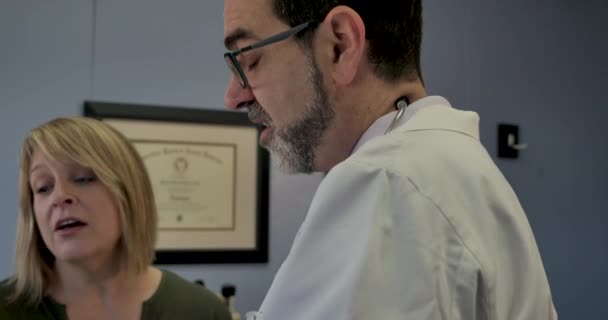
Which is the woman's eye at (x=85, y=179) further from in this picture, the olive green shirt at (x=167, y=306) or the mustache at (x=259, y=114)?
the mustache at (x=259, y=114)

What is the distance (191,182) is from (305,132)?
1.21 meters

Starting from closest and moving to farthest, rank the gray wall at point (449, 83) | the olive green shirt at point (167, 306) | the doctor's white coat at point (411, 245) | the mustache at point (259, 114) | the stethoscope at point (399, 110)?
the doctor's white coat at point (411, 245) → the stethoscope at point (399, 110) → the mustache at point (259, 114) → the olive green shirt at point (167, 306) → the gray wall at point (449, 83)

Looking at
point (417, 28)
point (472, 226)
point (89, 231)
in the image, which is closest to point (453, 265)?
point (472, 226)

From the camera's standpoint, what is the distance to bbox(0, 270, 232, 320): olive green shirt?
111 centimetres

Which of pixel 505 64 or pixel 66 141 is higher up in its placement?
pixel 505 64

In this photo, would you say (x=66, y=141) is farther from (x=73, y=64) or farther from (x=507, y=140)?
(x=507, y=140)

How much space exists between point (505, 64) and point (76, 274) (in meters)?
1.84

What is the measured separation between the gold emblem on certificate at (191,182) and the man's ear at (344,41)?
1.26 metres

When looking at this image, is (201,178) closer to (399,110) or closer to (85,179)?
(85,179)

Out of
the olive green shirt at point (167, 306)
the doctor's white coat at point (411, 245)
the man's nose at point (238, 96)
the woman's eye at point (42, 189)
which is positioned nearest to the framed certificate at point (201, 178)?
the olive green shirt at point (167, 306)

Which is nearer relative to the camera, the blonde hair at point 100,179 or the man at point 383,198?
the man at point 383,198

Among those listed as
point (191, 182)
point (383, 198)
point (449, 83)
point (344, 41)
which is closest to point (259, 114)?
point (344, 41)

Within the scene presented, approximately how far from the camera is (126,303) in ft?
3.89

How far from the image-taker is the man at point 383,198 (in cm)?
53
